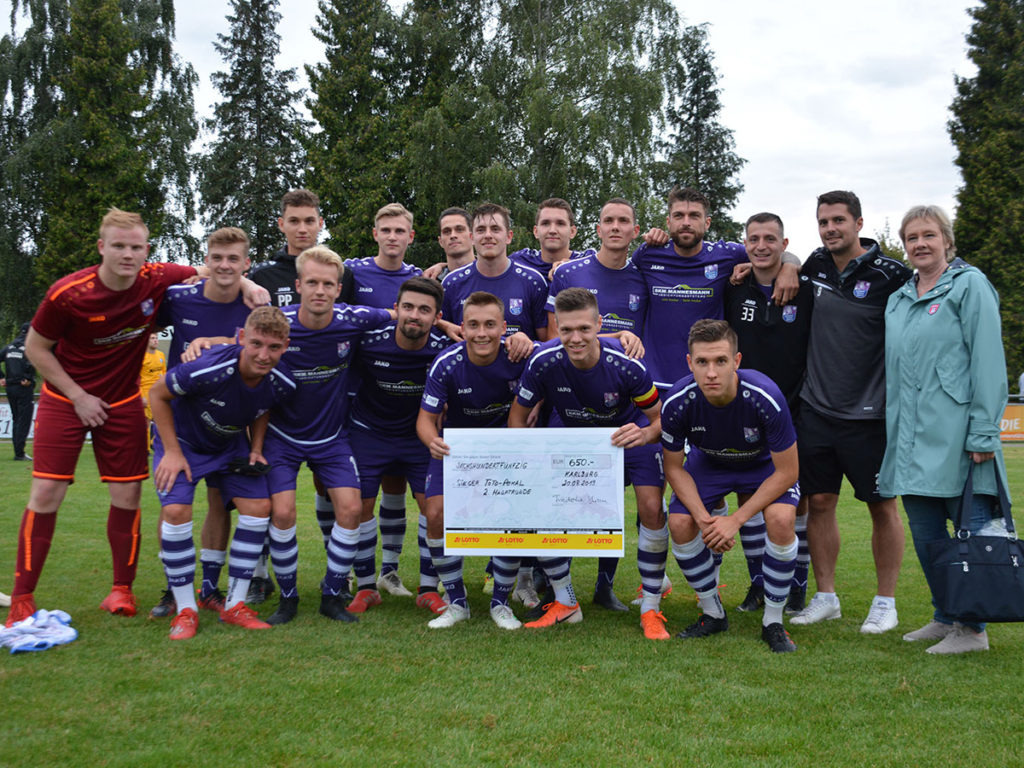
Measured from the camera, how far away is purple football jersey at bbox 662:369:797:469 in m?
4.68

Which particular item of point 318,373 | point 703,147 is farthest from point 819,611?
point 703,147

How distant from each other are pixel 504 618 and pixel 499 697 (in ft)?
4.49

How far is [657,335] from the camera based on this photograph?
19.6 feet

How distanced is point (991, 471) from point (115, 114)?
3103cm

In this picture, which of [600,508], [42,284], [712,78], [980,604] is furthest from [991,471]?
[712,78]

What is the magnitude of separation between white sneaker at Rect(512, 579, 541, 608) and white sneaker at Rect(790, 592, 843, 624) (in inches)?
68.1

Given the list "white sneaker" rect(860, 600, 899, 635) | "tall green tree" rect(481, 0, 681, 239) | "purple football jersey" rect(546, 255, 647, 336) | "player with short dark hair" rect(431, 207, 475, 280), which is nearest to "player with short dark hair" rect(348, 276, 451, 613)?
"purple football jersey" rect(546, 255, 647, 336)

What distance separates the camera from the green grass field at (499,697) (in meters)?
3.17

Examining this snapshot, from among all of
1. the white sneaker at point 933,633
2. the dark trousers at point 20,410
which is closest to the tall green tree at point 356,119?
the dark trousers at point 20,410

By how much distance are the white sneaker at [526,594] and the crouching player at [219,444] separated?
72.7 inches

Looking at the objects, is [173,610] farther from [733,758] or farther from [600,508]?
[733,758]

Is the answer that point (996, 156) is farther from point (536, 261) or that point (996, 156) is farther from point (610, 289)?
point (610, 289)

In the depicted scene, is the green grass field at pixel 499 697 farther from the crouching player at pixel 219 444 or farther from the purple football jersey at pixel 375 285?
the purple football jersey at pixel 375 285

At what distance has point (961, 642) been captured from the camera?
179 inches
